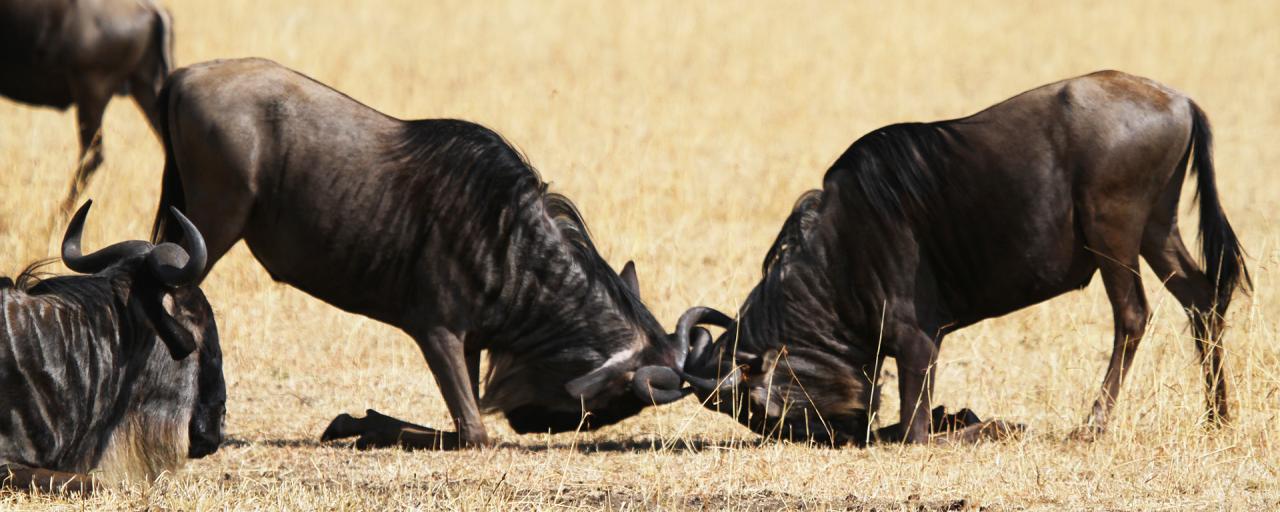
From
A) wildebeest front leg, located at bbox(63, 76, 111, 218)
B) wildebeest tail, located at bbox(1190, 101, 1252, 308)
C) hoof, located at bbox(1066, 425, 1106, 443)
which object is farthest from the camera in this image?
wildebeest front leg, located at bbox(63, 76, 111, 218)

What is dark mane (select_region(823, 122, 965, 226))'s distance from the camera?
6.86m

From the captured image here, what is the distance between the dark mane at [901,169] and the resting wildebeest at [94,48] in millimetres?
6381

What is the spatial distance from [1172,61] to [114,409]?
15693 mm

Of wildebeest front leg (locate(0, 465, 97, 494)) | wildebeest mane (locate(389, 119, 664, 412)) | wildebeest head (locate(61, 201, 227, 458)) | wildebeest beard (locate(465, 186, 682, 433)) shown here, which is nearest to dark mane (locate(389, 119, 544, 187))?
wildebeest mane (locate(389, 119, 664, 412))

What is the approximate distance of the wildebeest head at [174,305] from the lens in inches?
212

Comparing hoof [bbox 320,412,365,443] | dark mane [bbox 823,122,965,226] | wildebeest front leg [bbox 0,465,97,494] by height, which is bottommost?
hoof [bbox 320,412,365,443]

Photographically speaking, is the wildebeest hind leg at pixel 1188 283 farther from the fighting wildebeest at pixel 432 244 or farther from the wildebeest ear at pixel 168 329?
the wildebeest ear at pixel 168 329

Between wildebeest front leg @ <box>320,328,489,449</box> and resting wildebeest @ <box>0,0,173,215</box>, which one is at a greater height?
resting wildebeest @ <box>0,0,173,215</box>

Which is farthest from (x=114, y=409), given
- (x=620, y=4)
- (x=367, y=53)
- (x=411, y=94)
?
(x=620, y=4)

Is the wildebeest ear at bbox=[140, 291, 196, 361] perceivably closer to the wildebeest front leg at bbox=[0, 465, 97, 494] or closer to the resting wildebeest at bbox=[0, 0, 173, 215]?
the wildebeest front leg at bbox=[0, 465, 97, 494]

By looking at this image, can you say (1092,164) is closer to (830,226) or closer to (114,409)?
(830,226)

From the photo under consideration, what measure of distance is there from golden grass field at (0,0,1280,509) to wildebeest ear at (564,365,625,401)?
9.5 inches

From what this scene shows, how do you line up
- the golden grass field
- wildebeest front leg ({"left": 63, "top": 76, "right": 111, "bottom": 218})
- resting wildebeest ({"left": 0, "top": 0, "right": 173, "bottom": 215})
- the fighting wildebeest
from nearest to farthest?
the golden grass field → the fighting wildebeest → wildebeest front leg ({"left": 63, "top": 76, "right": 111, "bottom": 218}) → resting wildebeest ({"left": 0, "top": 0, "right": 173, "bottom": 215})

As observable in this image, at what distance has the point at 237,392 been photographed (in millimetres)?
7750
